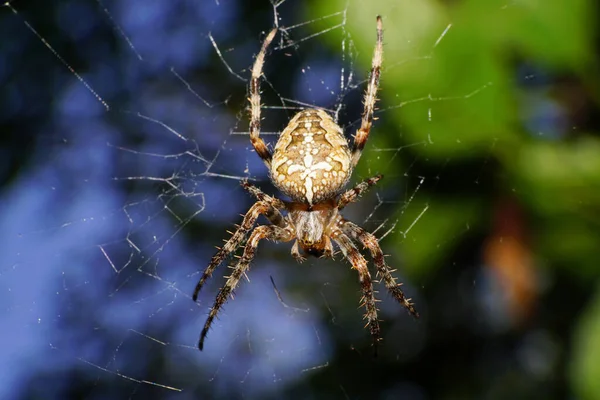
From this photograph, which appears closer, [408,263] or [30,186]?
[408,263]

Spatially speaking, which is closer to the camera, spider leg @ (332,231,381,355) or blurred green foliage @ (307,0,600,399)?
blurred green foliage @ (307,0,600,399)

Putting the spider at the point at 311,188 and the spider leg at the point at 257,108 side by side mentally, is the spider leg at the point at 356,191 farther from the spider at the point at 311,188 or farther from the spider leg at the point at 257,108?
the spider leg at the point at 257,108

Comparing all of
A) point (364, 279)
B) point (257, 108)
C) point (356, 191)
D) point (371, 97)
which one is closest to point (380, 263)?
point (364, 279)

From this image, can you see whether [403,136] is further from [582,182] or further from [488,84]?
[582,182]

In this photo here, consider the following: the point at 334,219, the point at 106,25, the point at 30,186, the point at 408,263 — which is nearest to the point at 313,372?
the point at 334,219

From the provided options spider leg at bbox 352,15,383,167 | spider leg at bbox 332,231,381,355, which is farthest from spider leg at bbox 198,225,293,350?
spider leg at bbox 352,15,383,167

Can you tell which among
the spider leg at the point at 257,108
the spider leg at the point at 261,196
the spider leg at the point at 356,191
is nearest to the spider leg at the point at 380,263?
the spider leg at the point at 356,191

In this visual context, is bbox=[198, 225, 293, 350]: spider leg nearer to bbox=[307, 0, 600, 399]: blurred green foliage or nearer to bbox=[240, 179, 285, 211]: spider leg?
bbox=[240, 179, 285, 211]: spider leg
